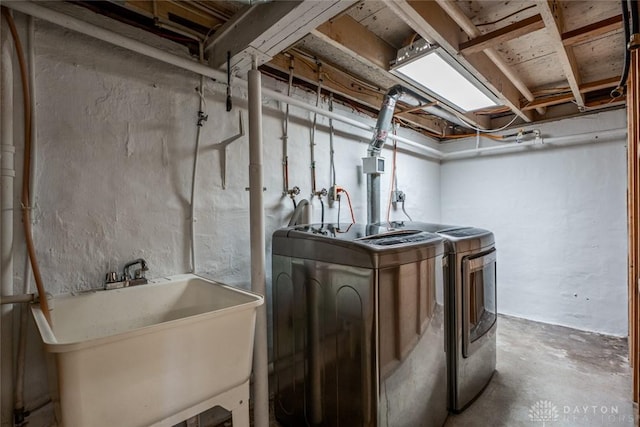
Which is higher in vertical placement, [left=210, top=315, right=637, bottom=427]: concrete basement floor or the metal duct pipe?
the metal duct pipe

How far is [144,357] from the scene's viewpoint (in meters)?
0.85

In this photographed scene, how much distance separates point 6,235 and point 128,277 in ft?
1.44

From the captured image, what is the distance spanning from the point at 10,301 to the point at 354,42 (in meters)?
1.94

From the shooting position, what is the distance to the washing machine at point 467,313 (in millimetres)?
1773

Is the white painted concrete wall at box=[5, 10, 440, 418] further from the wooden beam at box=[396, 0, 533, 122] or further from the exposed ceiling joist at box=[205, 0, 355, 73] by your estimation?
the wooden beam at box=[396, 0, 533, 122]

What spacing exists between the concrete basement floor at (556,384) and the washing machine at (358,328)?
40 centimetres

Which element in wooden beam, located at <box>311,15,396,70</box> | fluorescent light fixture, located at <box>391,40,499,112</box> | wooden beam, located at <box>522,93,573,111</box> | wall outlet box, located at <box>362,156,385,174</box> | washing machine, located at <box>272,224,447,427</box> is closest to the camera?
washing machine, located at <box>272,224,447,427</box>

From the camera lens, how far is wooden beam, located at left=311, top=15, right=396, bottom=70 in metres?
1.59

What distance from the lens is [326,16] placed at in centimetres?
124

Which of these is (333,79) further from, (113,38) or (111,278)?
(111,278)

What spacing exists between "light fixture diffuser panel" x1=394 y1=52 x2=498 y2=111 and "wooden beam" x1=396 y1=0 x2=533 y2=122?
9 centimetres

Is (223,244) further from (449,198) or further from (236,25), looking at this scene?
(449,198)

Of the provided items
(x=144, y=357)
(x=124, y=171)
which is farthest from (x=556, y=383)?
(x=124, y=171)

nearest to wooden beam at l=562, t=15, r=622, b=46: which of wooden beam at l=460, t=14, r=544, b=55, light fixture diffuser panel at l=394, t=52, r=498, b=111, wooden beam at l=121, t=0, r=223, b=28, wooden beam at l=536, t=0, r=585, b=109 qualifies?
wooden beam at l=536, t=0, r=585, b=109
